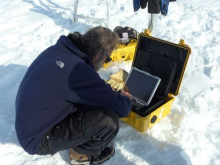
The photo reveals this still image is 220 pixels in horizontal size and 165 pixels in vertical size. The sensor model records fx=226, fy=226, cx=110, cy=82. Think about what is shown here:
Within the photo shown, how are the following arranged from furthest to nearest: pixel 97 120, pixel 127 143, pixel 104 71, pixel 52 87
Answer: pixel 104 71, pixel 127 143, pixel 97 120, pixel 52 87

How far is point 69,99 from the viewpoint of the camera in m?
1.44

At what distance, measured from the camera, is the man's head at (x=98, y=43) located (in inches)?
60.9

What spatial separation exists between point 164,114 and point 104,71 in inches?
44.1

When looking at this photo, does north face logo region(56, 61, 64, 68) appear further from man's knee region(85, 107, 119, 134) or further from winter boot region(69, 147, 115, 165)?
winter boot region(69, 147, 115, 165)

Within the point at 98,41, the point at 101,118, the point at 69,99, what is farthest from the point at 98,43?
the point at 101,118

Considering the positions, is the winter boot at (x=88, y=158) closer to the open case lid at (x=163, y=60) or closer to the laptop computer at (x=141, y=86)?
the laptop computer at (x=141, y=86)

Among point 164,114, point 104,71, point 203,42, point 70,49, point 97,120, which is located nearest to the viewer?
point 70,49

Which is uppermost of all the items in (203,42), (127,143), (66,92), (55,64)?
(55,64)

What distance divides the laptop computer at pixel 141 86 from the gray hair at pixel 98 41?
0.72 m

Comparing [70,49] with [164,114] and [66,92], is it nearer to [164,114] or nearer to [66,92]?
[66,92]

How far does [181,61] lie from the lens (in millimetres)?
2166

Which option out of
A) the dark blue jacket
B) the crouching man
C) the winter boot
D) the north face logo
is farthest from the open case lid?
the north face logo

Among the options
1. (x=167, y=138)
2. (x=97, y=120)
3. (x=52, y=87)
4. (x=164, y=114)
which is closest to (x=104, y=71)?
(x=164, y=114)

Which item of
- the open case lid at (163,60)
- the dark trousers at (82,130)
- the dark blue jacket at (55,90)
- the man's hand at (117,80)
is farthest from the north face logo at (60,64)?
the open case lid at (163,60)
